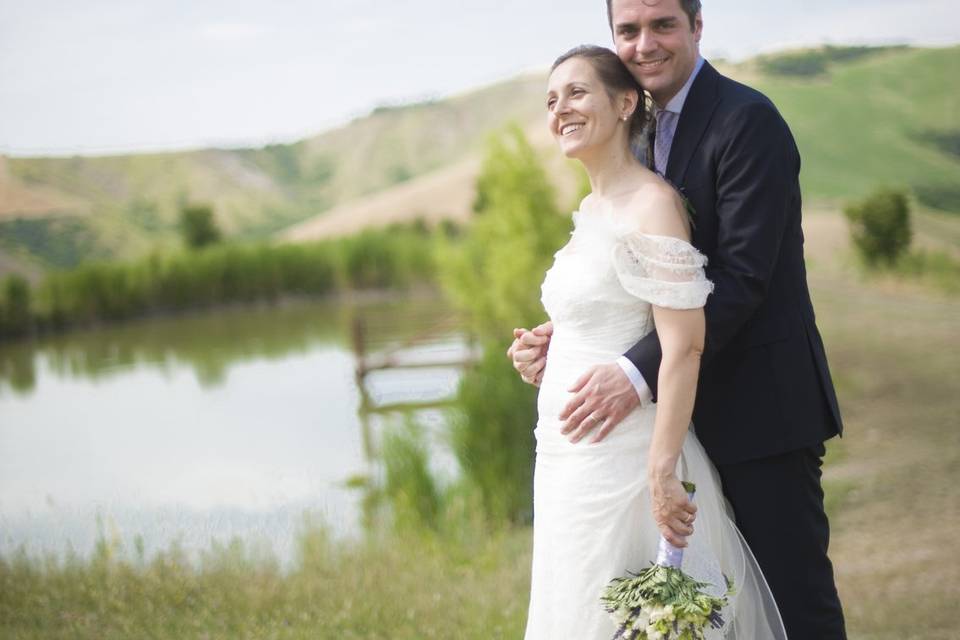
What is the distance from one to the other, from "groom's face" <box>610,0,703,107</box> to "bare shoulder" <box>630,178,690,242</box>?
27 centimetres

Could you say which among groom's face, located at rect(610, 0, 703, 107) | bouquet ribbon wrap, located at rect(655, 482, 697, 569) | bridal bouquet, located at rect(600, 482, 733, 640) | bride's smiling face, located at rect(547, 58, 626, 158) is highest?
groom's face, located at rect(610, 0, 703, 107)

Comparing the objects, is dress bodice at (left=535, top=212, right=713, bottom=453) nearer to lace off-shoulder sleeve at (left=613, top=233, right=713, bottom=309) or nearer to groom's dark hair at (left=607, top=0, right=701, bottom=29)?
lace off-shoulder sleeve at (left=613, top=233, right=713, bottom=309)

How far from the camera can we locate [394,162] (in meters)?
110

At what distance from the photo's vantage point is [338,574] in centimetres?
457

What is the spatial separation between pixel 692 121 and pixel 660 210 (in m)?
0.28

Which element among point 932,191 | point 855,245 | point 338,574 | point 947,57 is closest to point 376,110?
point 947,57

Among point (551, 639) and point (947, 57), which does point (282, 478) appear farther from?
point (947, 57)

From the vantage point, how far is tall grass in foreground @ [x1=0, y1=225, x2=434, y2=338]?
3531 centimetres

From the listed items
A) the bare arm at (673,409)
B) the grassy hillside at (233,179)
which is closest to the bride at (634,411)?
the bare arm at (673,409)

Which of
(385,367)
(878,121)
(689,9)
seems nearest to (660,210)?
(689,9)

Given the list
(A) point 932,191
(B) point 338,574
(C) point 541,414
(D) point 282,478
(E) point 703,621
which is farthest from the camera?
(A) point 932,191

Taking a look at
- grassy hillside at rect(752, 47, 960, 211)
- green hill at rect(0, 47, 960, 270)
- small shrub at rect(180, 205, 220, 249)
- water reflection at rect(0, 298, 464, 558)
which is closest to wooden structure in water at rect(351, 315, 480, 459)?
water reflection at rect(0, 298, 464, 558)

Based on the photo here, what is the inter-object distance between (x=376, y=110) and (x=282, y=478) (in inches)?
4544

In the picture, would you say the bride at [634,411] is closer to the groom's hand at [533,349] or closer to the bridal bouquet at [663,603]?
the bridal bouquet at [663,603]
